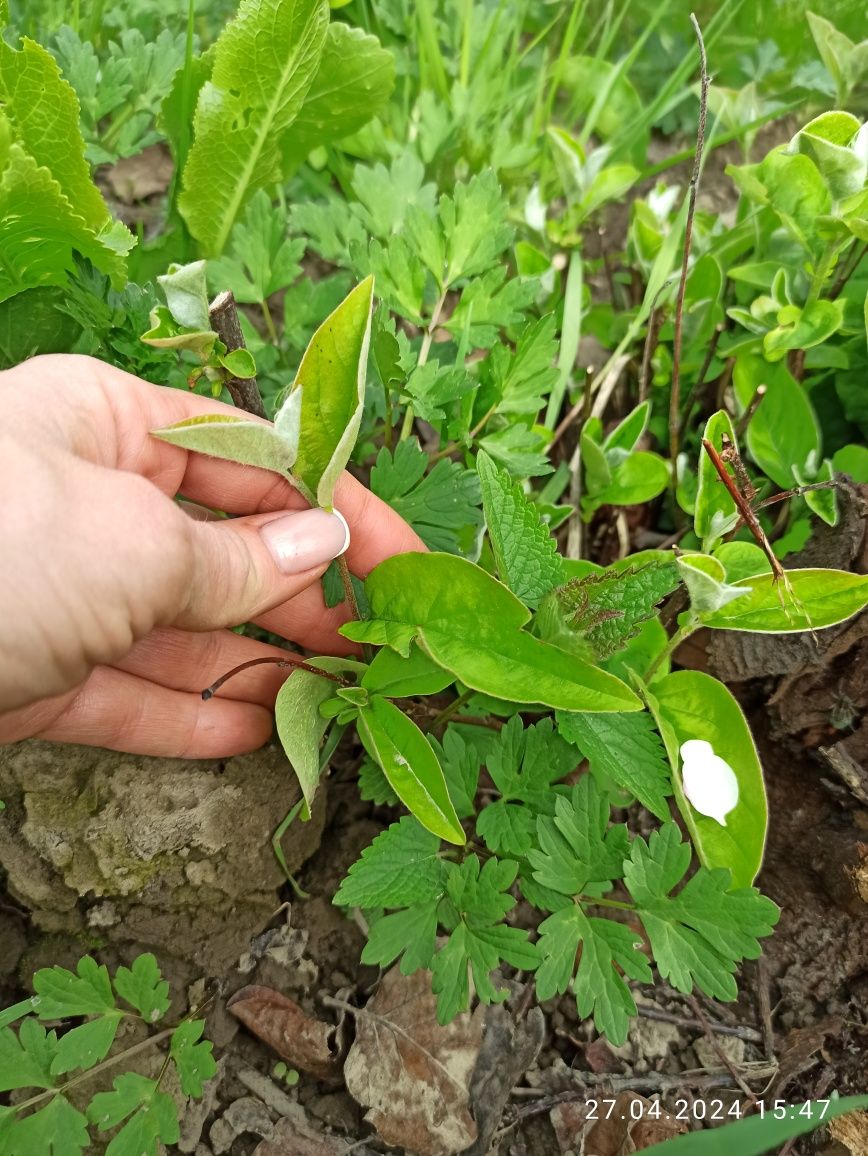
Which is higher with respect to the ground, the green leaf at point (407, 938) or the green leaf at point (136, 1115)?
the green leaf at point (407, 938)

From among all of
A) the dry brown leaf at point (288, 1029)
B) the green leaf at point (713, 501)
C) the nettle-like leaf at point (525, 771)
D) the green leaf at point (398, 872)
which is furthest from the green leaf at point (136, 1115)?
the green leaf at point (713, 501)

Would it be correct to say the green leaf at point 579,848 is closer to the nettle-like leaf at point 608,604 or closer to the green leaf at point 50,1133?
the nettle-like leaf at point 608,604

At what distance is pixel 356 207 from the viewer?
1.77 meters

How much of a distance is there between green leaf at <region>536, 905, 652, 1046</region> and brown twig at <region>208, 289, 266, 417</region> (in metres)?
1.03

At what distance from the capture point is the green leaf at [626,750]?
4.17 feet

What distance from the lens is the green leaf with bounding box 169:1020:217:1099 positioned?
4.42 feet

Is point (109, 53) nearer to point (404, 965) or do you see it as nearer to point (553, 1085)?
point (404, 965)

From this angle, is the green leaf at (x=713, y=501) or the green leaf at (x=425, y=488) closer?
the green leaf at (x=713, y=501)

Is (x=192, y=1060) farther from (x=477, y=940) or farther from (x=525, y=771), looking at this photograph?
(x=525, y=771)

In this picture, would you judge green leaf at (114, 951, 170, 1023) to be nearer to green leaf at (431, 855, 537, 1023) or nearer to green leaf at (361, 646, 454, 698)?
green leaf at (431, 855, 537, 1023)

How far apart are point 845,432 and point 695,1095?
4.69ft

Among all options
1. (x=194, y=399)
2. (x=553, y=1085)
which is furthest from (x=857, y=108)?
(x=553, y=1085)

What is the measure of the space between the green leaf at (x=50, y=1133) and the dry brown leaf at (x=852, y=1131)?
1.27m

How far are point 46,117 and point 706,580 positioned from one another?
52.3 inches
